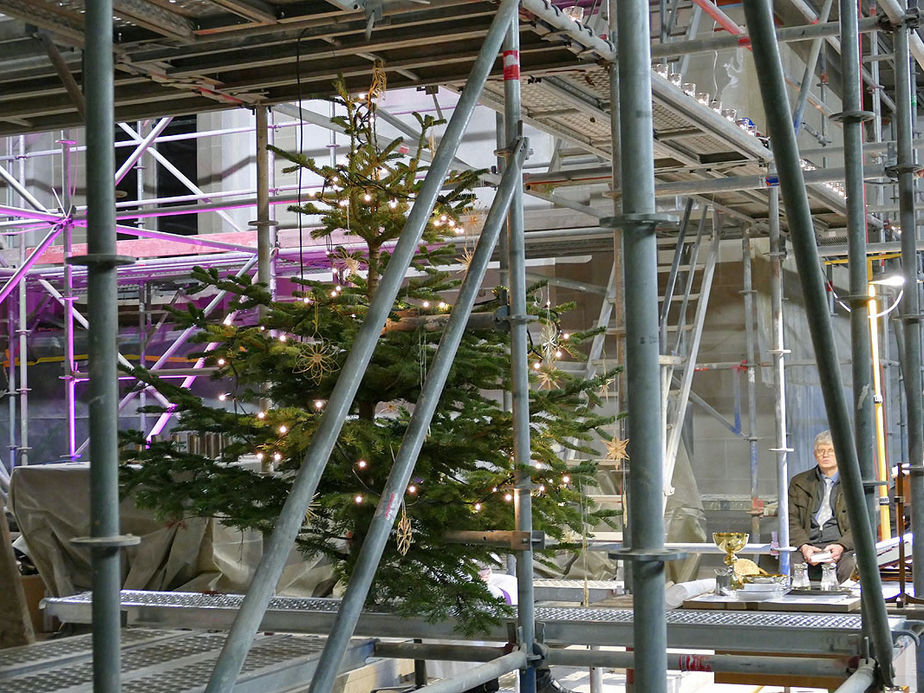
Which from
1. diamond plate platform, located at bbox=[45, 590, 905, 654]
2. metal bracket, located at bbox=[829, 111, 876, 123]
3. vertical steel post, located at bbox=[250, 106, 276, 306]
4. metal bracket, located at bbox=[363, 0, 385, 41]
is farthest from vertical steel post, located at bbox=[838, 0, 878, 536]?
vertical steel post, located at bbox=[250, 106, 276, 306]

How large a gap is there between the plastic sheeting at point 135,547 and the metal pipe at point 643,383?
5.76 m

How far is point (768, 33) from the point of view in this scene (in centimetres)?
292

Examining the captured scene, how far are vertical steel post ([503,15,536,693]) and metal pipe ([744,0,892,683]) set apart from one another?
4.00ft

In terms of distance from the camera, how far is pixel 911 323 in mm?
5754

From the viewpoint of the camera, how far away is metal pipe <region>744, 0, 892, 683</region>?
9.71 feet

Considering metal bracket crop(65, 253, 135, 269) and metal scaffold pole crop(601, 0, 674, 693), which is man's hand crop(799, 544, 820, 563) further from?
metal bracket crop(65, 253, 135, 269)

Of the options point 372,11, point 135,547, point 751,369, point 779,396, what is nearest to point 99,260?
point 372,11

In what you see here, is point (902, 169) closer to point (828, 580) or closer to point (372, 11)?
point (372, 11)

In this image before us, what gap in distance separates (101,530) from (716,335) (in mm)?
11194

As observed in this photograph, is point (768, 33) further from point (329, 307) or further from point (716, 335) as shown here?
point (716, 335)

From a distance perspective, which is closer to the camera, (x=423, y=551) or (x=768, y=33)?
(x=768, y=33)

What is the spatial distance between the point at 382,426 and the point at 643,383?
2.63 metres

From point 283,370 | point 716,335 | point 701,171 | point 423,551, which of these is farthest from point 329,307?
point 716,335

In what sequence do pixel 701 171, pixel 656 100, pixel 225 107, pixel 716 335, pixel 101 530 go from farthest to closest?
pixel 716 335 → pixel 701 171 → pixel 656 100 → pixel 225 107 → pixel 101 530
